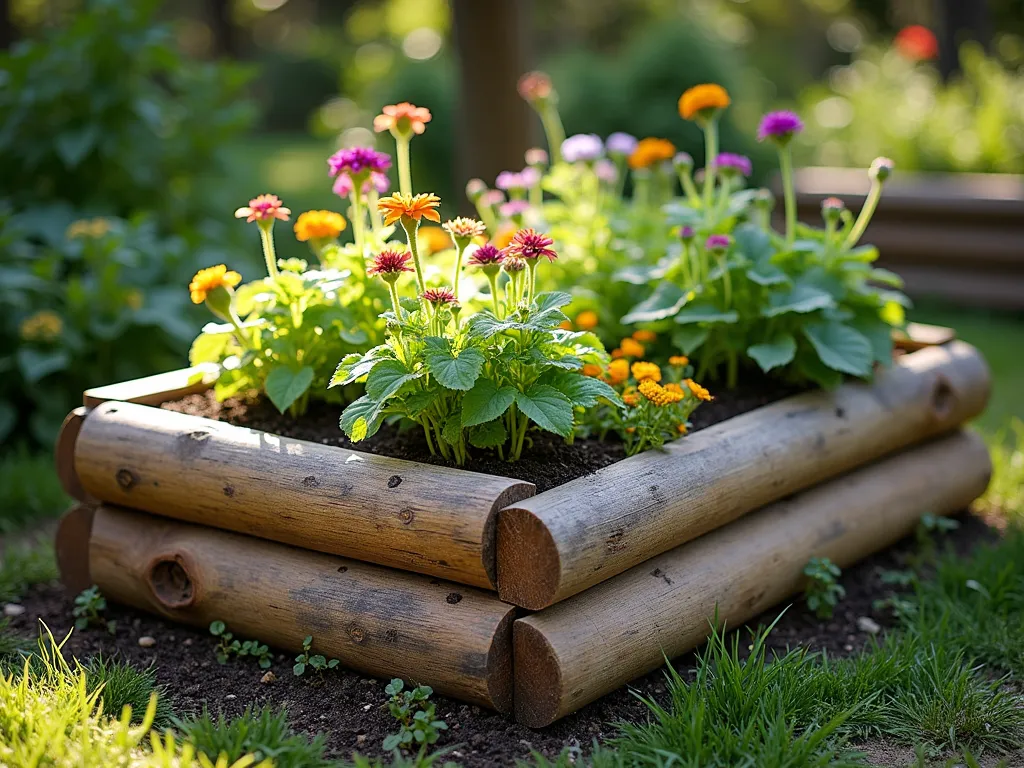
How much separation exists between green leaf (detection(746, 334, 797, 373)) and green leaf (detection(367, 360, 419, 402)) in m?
1.06

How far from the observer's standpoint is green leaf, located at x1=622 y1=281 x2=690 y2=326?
3.11m

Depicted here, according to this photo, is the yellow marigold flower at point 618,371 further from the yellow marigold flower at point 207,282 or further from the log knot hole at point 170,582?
the log knot hole at point 170,582

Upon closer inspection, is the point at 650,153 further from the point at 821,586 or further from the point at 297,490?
the point at 297,490

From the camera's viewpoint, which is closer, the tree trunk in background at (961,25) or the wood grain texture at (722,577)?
the wood grain texture at (722,577)

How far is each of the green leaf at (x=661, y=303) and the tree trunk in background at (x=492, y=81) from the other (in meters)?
2.41

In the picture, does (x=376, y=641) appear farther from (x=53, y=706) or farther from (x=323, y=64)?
(x=323, y=64)

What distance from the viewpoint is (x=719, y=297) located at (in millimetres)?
3201

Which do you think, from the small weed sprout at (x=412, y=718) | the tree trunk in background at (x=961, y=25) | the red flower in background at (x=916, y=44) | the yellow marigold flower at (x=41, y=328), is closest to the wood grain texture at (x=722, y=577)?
the small weed sprout at (x=412, y=718)

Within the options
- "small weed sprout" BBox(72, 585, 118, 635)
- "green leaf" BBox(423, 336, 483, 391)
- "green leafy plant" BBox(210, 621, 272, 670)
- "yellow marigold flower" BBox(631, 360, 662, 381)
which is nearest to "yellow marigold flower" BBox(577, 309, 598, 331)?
"yellow marigold flower" BBox(631, 360, 662, 381)

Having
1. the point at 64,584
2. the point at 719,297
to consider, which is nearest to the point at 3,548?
the point at 64,584

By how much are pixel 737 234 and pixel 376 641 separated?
172 centimetres

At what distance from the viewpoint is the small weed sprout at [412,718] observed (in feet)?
7.22

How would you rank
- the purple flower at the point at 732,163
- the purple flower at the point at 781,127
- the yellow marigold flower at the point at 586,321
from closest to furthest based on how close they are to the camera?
the purple flower at the point at 781,127, the yellow marigold flower at the point at 586,321, the purple flower at the point at 732,163

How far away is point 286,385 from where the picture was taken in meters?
2.75
